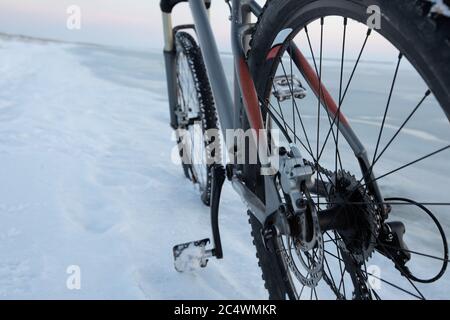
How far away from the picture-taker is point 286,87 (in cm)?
147

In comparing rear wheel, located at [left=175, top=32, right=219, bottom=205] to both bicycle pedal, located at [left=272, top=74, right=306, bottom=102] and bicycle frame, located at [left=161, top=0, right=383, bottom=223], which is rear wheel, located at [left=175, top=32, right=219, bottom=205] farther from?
bicycle pedal, located at [left=272, top=74, right=306, bottom=102]

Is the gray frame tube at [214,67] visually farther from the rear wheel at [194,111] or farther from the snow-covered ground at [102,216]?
the snow-covered ground at [102,216]

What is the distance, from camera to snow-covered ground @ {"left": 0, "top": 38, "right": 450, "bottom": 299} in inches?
66.6

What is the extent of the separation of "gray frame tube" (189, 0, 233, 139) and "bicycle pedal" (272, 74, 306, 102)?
0.62 feet

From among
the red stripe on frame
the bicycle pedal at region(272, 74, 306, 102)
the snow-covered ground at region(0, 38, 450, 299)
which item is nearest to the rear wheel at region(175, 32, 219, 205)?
the snow-covered ground at region(0, 38, 450, 299)

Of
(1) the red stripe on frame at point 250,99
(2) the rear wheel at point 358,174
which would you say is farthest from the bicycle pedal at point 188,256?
(1) the red stripe on frame at point 250,99

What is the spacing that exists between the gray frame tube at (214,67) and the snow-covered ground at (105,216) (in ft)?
2.28

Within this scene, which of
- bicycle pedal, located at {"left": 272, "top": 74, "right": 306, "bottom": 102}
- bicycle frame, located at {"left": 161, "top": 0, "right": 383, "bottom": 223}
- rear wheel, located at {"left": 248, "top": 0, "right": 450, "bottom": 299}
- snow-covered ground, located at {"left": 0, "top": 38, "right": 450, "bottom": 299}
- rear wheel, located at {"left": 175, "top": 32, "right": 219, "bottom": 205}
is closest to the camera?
rear wheel, located at {"left": 248, "top": 0, "right": 450, "bottom": 299}

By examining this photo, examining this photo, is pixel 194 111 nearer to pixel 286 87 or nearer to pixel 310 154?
pixel 286 87

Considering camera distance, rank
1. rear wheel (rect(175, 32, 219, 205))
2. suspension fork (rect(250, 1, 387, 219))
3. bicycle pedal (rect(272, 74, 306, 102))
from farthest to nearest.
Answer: rear wheel (rect(175, 32, 219, 205))
bicycle pedal (rect(272, 74, 306, 102))
suspension fork (rect(250, 1, 387, 219))

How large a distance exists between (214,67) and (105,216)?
41.9 inches

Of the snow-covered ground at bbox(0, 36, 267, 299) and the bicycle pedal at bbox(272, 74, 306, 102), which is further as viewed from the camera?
the snow-covered ground at bbox(0, 36, 267, 299)
